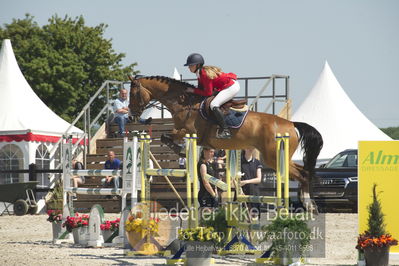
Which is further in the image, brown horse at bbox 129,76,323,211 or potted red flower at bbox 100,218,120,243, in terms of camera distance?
potted red flower at bbox 100,218,120,243

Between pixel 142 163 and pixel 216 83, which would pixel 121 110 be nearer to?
pixel 216 83

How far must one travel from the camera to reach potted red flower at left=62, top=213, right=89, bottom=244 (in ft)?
34.9

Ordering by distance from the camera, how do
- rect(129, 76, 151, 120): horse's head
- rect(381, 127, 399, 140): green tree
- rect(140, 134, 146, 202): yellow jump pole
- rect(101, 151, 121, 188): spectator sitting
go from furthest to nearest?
1. rect(381, 127, 399, 140): green tree
2. rect(101, 151, 121, 188): spectator sitting
3. rect(129, 76, 151, 120): horse's head
4. rect(140, 134, 146, 202): yellow jump pole

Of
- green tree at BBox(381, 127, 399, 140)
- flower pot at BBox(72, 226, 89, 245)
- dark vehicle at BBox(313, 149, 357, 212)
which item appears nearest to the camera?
flower pot at BBox(72, 226, 89, 245)

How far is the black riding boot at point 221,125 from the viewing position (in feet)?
31.0

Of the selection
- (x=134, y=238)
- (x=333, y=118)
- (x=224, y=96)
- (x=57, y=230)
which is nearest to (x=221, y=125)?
(x=224, y=96)

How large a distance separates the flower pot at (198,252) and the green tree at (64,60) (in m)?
31.9

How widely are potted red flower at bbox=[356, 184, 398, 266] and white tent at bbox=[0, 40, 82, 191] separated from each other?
1302 cm

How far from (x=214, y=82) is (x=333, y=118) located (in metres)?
14.9

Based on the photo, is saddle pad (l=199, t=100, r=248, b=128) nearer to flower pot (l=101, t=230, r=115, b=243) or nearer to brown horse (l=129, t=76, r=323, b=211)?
brown horse (l=129, t=76, r=323, b=211)

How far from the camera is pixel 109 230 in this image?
10.5 m

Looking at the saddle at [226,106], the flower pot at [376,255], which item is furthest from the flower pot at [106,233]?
the flower pot at [376,255]

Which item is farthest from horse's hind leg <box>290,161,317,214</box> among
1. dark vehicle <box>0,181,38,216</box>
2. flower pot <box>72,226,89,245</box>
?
dark vehicle <box>0,181,38,216</box>

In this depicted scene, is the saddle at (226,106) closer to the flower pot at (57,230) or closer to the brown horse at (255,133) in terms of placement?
the brown horse at (255,133)
